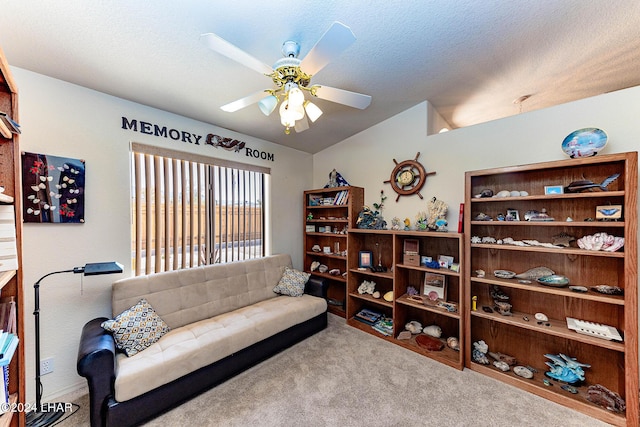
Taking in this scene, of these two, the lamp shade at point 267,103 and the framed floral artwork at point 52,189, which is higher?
the lamp shade at point 267,103

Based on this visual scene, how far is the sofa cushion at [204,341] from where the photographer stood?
1657 millimetres

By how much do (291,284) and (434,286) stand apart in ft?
5.87

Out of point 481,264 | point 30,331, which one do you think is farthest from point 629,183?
point 30,331

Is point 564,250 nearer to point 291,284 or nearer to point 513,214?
point 513,214

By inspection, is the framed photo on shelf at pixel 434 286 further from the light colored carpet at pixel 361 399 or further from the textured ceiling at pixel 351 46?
the textured ceiling at pixel 351 46

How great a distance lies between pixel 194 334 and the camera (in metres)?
2.15

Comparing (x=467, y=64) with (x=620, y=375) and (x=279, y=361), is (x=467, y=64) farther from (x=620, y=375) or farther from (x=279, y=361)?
(x=279, y=361)

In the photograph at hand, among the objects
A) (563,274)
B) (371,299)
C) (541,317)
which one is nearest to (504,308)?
(541,317)

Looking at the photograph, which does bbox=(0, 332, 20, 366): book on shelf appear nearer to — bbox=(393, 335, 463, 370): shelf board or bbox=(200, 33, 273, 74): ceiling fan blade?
bbox=(200, 33, 273, 74): ceiling fan blade

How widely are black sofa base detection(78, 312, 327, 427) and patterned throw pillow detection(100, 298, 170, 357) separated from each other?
0.24 feet

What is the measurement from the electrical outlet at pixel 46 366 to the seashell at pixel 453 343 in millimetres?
3650

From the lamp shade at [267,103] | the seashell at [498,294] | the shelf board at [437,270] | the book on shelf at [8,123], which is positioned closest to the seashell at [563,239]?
the seashell at [498,294]

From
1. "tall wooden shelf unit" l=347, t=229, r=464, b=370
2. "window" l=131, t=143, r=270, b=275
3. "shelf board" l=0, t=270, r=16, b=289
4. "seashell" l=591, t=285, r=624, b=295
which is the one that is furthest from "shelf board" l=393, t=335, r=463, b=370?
"shelf board" l=0, t=270, r=16, b=289

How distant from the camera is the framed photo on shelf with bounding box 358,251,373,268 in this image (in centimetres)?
327
